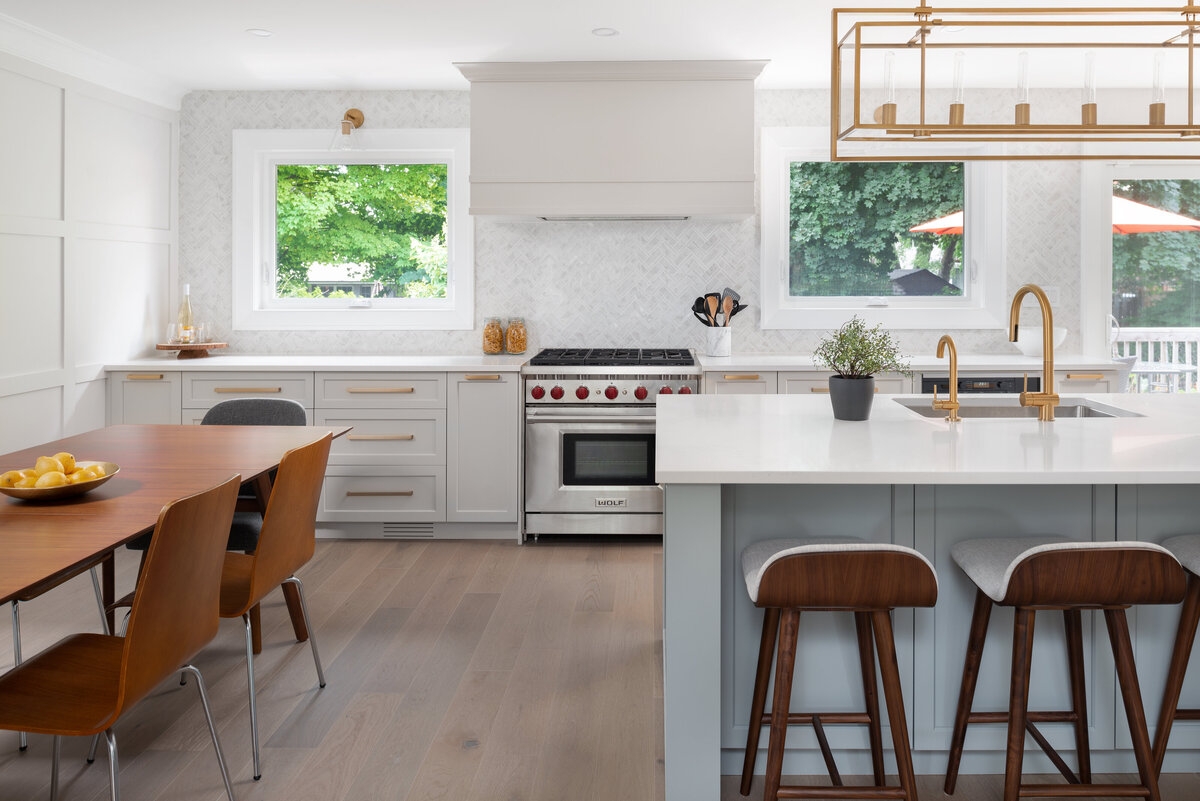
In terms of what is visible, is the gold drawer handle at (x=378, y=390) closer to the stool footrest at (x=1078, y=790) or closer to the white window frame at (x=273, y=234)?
the white window frame at (x=273, y=234)

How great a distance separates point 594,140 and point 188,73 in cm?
211

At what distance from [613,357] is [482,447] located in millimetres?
818

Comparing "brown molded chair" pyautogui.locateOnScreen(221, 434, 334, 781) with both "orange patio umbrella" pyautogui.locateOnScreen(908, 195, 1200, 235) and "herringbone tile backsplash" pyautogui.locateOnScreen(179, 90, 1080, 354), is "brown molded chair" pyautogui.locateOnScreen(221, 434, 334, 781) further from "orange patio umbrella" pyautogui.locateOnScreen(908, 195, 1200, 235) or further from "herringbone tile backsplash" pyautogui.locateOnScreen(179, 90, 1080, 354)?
"orange patio umbrella" pyautogui.locateOnScreen(908, 195, 1200, 235)

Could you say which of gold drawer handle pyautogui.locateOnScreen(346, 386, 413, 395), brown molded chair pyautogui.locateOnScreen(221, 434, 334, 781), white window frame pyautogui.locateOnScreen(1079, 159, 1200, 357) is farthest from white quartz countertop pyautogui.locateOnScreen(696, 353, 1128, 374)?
brown molded chair pyautogui.locateOnScreen(221, 434, 334, 781)

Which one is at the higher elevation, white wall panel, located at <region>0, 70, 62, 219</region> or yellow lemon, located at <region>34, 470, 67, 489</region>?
white wall panel, located at <region>0, 70, 62, 219</region>

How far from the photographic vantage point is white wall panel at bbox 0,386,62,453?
13.6ft

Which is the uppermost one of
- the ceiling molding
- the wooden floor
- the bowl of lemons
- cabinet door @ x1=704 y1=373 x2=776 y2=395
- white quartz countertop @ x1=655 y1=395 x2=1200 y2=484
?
the ceiling molding

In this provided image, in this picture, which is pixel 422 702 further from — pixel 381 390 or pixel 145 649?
pixel 381 390

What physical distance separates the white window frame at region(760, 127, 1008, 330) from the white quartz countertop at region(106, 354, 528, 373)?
1.46 meters

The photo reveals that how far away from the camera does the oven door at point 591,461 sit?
188 inches

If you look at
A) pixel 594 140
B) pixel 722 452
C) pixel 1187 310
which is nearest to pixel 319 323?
pixel 594 140

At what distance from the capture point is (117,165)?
4.85 meters

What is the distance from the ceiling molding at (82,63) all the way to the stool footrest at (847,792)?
4.12 metres

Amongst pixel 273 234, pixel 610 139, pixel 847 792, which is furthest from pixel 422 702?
pixel 273 234
